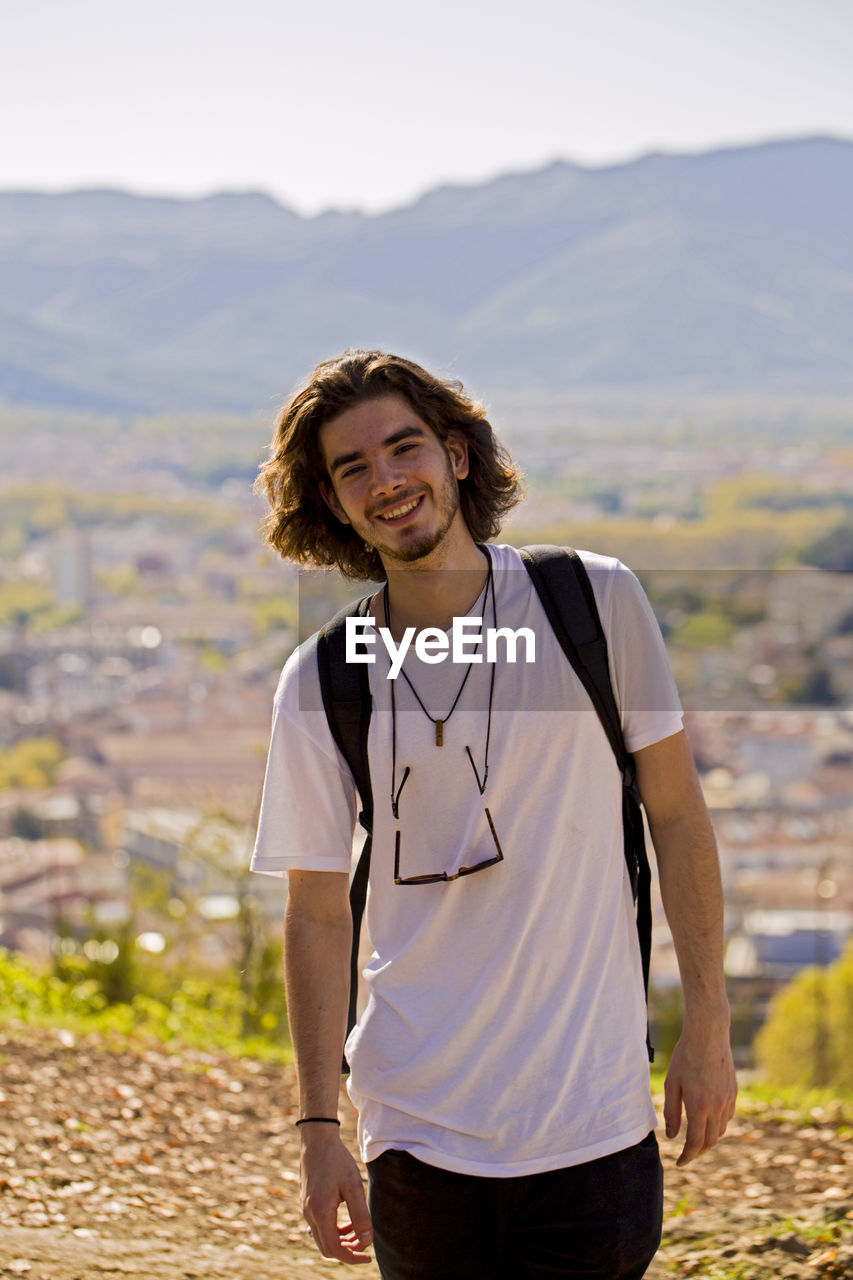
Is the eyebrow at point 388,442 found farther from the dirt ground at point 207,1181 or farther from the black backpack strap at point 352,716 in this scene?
the dirt ground at point 207,1181

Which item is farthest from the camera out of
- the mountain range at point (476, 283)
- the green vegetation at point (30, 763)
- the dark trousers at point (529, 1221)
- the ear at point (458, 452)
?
the mountain range at point (476, 283)

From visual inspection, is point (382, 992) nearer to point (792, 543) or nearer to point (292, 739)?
point (292, 739)

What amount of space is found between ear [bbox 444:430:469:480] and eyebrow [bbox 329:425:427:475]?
0.12 m

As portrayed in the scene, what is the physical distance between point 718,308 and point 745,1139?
121 metres

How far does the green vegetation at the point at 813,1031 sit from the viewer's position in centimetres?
1130

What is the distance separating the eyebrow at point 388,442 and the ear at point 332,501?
0.11 m

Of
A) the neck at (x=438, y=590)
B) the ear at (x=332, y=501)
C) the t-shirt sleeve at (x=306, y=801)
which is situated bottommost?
the t-shirt sleeve at (x=306, y=801)

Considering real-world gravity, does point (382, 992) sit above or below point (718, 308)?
below

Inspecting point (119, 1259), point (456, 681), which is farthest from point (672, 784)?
point (119, 1259)

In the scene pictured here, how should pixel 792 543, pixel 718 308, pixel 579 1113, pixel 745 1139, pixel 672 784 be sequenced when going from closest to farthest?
1. pixel 579 1113
2. pixel 672 784
3. pixel 745 1139
4. pixel 792 543
5. pixel 718 308

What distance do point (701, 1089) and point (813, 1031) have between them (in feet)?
37.3

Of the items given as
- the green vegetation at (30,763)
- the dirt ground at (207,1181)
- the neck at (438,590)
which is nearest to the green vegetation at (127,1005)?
the dirt ground at (207,1181)

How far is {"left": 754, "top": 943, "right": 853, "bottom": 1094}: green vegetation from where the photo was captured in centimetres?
1130

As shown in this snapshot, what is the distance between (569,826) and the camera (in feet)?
5.17
